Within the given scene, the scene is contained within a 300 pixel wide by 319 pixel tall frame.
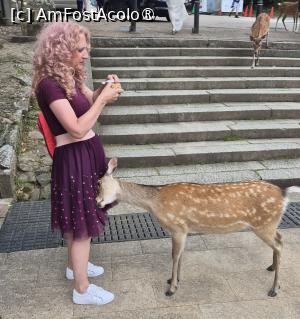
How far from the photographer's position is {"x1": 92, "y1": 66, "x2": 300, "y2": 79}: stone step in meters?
8.20

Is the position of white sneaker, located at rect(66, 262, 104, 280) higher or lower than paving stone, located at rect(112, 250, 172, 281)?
higher

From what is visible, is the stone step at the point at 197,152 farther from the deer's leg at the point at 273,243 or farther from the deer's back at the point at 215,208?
the deer's leg at the point at 273,243

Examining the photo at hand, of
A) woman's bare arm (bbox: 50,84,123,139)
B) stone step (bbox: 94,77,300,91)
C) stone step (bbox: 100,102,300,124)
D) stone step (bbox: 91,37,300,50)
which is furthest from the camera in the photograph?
stone step (bbox: 91,37,300,50)

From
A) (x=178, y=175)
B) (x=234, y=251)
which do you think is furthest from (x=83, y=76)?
(x=178, y=175)

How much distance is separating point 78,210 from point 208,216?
1044 mm

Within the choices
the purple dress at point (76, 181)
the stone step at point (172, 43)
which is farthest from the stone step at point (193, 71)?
the purple dress at point (76, 181)

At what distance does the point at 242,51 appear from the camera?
9.41m

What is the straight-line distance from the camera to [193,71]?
331 inches

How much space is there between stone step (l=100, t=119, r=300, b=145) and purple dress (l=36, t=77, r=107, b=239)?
125 inches

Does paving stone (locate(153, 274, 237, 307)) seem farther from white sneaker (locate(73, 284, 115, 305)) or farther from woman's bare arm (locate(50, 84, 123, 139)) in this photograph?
woman's bare arm (locate(50, 84, 123, 139))

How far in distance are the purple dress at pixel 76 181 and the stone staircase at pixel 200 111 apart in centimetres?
231

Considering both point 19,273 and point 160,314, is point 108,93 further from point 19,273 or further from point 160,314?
point 19,273

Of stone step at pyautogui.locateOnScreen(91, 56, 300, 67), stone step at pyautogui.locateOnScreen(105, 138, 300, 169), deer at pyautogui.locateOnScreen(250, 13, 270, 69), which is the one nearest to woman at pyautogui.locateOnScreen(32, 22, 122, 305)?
stone step at pyautogui.locateOnScreen(105, 138, 300, 169)

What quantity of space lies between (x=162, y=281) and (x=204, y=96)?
458 cm
